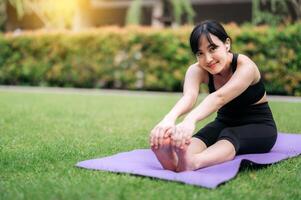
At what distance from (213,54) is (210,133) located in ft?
2.79

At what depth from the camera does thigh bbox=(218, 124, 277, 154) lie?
4367 millimetres

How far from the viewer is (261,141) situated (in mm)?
4551

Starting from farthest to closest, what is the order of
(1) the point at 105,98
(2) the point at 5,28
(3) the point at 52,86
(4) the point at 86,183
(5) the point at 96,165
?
(2) the point at 5,28, (3) the point at 52,86, (1) the point at 105,98, (5) the point at 96,165, (4) the point at 86,183

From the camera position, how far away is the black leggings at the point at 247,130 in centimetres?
444

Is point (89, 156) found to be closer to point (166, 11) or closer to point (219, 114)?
point (219, 114)

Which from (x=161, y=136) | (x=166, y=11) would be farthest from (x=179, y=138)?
(x=166, y=11)

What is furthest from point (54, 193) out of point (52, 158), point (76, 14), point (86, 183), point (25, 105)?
point (76, 14)

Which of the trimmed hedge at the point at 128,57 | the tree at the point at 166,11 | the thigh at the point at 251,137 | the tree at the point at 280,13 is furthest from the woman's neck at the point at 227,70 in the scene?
the tree at the point at 166,11

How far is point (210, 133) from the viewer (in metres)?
4.63

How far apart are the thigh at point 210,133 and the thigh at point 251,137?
0.18 metres

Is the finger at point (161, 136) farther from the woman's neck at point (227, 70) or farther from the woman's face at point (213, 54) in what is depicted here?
the woman's neck at point (227, 70)

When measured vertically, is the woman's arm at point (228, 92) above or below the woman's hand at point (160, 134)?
above

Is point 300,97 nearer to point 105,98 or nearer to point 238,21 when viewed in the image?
point 105,98

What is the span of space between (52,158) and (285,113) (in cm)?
486
